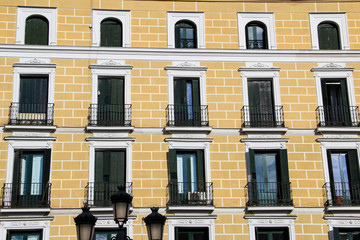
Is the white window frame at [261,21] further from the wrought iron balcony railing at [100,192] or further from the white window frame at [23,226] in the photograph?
the white window frame at [23,226]

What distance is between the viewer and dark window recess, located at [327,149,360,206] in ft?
73.5

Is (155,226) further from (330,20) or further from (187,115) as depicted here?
(330,20)

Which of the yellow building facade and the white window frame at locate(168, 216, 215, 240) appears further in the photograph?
the yellow building facade

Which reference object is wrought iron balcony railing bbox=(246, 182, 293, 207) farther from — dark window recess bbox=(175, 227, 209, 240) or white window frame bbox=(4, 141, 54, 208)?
white window frame bbox=(4, 141, 54, 208)

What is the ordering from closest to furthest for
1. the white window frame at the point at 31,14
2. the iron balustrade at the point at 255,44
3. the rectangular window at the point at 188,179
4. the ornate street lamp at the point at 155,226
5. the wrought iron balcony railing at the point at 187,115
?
the ornate street lamp at the point at 155,226 < the rectangular window at the point at 188,179 < the wrought iron balcony railing at the point at 187,115 < the white window frame at the point at 31,14 < the iron balustrade at the point at 255,44

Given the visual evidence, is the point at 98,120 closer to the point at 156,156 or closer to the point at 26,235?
the point at 156,156

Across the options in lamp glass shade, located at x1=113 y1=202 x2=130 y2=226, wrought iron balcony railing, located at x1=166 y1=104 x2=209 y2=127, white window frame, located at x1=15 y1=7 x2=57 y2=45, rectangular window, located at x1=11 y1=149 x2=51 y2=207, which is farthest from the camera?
white window frame, located at x1=15 y1=7 x2=57 y2=45

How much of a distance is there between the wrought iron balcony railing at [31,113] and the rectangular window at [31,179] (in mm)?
1160

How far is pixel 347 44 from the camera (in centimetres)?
2466

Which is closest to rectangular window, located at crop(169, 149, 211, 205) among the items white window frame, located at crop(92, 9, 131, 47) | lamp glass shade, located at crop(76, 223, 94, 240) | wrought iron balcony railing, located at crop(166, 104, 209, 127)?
wrought iron balcony railing, located at crop(166, 104, 209, 127)

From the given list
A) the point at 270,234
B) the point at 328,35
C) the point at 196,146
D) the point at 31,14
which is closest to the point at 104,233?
the point at 196,146

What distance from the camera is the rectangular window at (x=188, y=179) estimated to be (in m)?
22.0

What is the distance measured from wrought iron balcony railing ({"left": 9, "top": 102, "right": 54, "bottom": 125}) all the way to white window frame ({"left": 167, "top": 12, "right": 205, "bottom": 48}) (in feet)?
18.8

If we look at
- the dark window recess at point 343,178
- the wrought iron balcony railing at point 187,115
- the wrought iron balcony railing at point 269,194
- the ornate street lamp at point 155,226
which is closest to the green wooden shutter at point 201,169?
the wrought iron balcony railing at point 187,115
